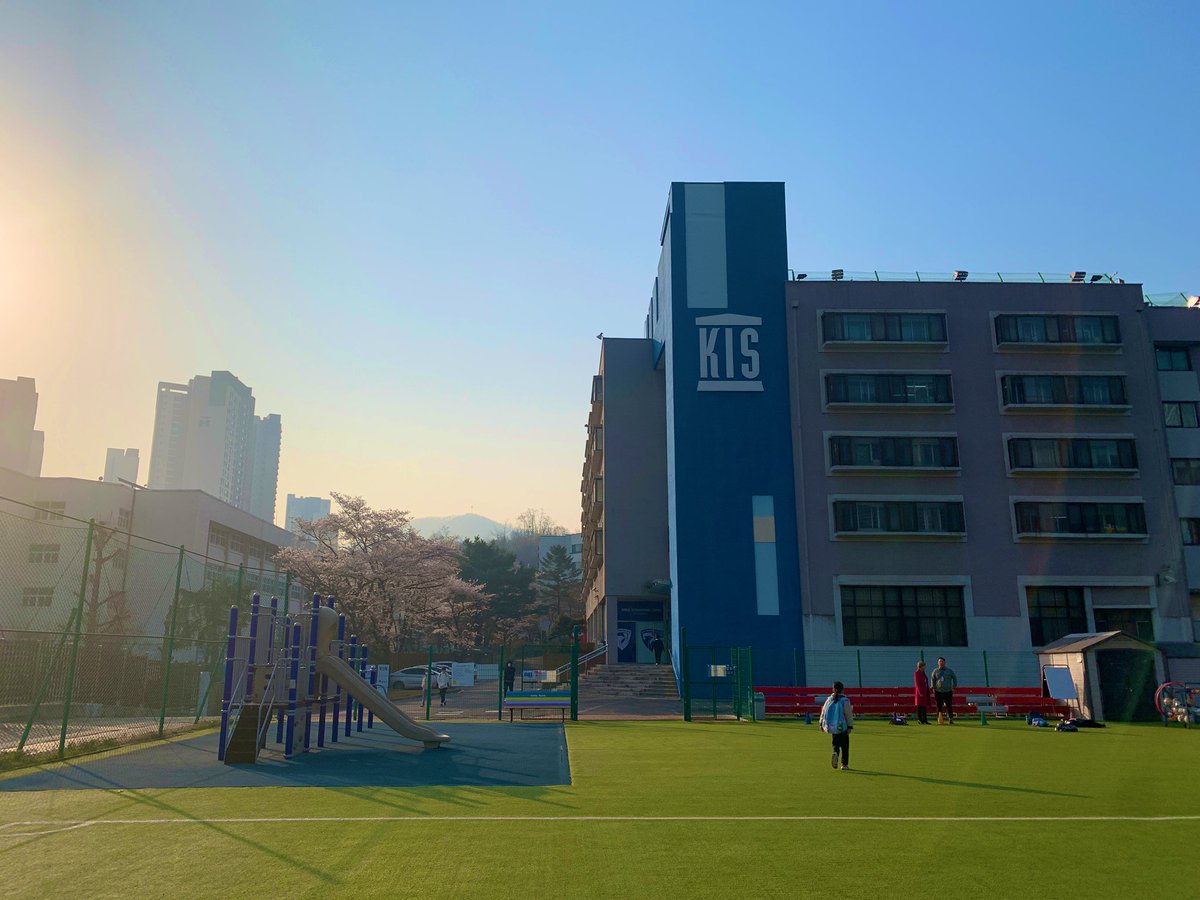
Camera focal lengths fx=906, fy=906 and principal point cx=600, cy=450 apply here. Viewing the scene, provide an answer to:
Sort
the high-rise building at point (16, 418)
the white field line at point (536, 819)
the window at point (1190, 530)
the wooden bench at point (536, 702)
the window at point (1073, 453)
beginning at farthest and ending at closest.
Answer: the high-rise building at point (16, 418), the window at point (1190, 530), the window at point (1073, 453), the wooden bench at point (536, 702), the white field line at point (536, 819)

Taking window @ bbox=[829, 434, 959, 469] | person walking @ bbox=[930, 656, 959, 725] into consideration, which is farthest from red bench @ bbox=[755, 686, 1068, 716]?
window @ bbox=[829, 434, 959, 469]

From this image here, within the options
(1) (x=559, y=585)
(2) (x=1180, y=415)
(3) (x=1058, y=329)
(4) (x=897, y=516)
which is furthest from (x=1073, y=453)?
(1) (x=559, y=585)

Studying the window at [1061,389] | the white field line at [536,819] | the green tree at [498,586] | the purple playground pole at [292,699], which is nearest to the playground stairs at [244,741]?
the purple playground pole at [292,699]

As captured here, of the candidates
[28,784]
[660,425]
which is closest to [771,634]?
[660,425]

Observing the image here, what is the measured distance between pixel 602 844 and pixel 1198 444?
48.0 metres

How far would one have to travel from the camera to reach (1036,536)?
43750 millimetres

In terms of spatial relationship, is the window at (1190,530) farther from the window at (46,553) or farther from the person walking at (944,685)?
the window at (46,553)

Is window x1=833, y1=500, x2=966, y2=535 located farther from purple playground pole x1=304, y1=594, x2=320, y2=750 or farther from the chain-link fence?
purple playground pole x1=304, y1=594, x2=320, y2=750

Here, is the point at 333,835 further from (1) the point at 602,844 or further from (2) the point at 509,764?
(2) the point at 509,764

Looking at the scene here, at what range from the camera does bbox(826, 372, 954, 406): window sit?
4547 cm

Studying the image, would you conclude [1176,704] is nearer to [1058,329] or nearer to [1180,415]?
Answer: [1058,329]

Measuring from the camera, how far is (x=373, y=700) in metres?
20.1

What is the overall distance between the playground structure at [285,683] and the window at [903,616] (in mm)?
28678

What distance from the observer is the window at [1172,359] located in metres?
47.5
